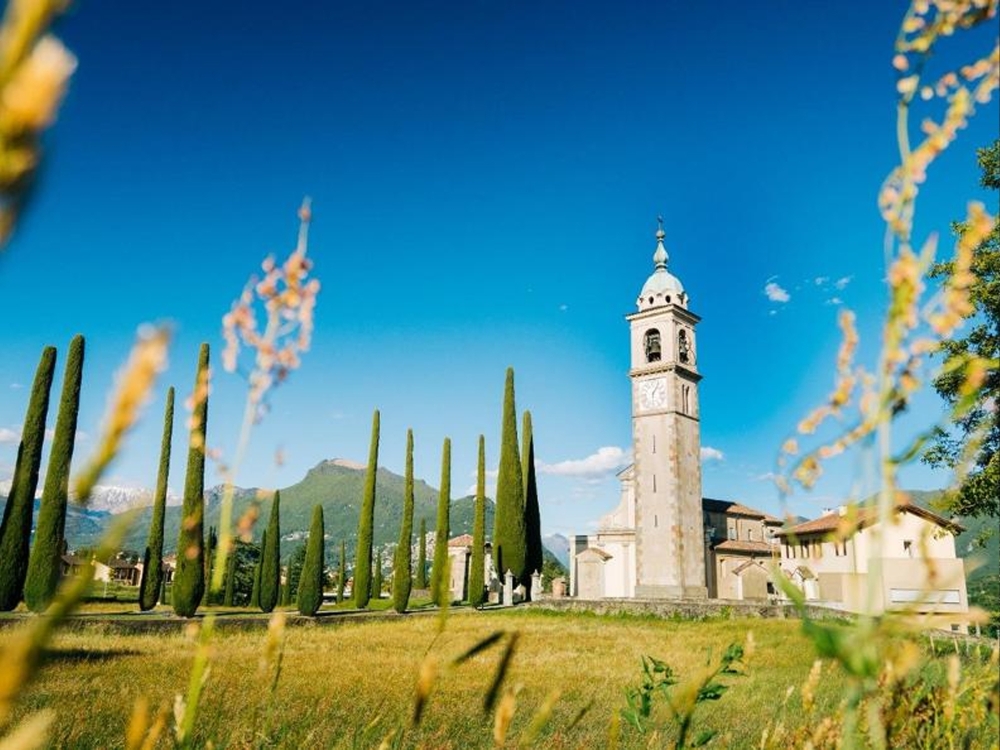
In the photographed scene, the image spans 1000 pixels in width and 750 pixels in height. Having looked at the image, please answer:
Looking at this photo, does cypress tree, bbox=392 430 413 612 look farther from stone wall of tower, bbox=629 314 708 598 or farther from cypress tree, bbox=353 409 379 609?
stone wall of tower, bbox=629 314 708 598

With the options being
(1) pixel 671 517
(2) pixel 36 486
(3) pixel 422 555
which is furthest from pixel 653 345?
(2) pixel 36 486

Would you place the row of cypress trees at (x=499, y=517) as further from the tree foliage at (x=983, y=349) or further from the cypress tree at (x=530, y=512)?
the tree foliage at (x=983, y=349)

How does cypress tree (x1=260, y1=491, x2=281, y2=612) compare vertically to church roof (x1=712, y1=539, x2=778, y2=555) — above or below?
below

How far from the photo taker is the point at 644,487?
41.8m

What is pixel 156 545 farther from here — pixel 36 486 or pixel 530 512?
pixel 530 512

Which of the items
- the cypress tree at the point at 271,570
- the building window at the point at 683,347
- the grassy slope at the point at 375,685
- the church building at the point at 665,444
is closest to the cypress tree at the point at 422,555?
the cypress tree at the point at 271,570

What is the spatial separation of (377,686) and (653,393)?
35153 millimetres

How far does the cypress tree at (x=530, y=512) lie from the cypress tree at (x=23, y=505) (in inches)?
940

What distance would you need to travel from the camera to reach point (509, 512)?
38.6 m

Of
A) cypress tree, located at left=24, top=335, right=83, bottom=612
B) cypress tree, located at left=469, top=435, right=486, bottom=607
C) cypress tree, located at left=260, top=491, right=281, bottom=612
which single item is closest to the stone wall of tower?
cypress tree, located at left=469, top=435, right=486, bottom=607

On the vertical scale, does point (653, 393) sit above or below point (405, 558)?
above

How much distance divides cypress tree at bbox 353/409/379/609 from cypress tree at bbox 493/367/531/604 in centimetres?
719

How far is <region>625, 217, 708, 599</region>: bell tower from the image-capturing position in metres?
A: 39.9

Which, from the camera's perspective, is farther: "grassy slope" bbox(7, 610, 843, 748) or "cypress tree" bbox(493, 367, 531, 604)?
"cypress tree" bbox(493, 367, 531, 604)
